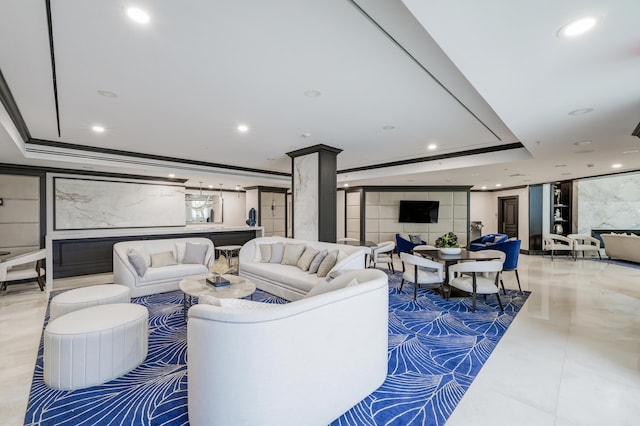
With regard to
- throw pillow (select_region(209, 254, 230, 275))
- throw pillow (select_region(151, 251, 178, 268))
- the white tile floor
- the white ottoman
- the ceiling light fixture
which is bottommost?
the white tile floor

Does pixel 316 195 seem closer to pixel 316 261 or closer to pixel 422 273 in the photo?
pixel 316 261

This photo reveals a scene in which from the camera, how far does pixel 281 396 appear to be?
1591mm

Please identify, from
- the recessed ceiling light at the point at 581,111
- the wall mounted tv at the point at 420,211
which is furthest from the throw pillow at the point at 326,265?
the wall mounted tv at the point at 420,211

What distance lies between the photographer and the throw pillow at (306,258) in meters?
4.51

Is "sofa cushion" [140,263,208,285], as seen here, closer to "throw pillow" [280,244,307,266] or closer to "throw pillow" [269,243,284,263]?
"throw pillow" [269,243,284,263]

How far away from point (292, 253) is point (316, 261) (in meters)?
0.71

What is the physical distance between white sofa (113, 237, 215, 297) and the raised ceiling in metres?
1.92

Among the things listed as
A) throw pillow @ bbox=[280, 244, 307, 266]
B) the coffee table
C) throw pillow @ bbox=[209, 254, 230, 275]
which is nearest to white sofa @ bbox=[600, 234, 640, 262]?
throw pillow @ bbox=[280, 244, 307, 266]

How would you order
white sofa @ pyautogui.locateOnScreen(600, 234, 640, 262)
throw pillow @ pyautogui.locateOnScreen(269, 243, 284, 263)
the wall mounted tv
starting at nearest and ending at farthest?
1. throw pillow @ pyautogui.locateOnScreen(269, 243, 284, 263)
2. white sofa @ pyautogui.locateOnScreen(600, 234, 640, 262)
3. the wall mounted tv

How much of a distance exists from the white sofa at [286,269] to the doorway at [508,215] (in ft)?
32.2

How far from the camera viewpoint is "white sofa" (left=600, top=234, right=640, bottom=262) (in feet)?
23.8

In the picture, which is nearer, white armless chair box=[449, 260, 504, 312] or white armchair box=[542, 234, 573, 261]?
white armless chair box=[449, 260, 504, 312]

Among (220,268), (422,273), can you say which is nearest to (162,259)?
(220,268)

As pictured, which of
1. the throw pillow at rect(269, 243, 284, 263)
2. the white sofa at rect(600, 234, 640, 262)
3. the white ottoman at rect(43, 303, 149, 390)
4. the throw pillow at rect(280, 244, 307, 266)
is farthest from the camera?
the white sofa at rect(600, 234, 640, 262)
